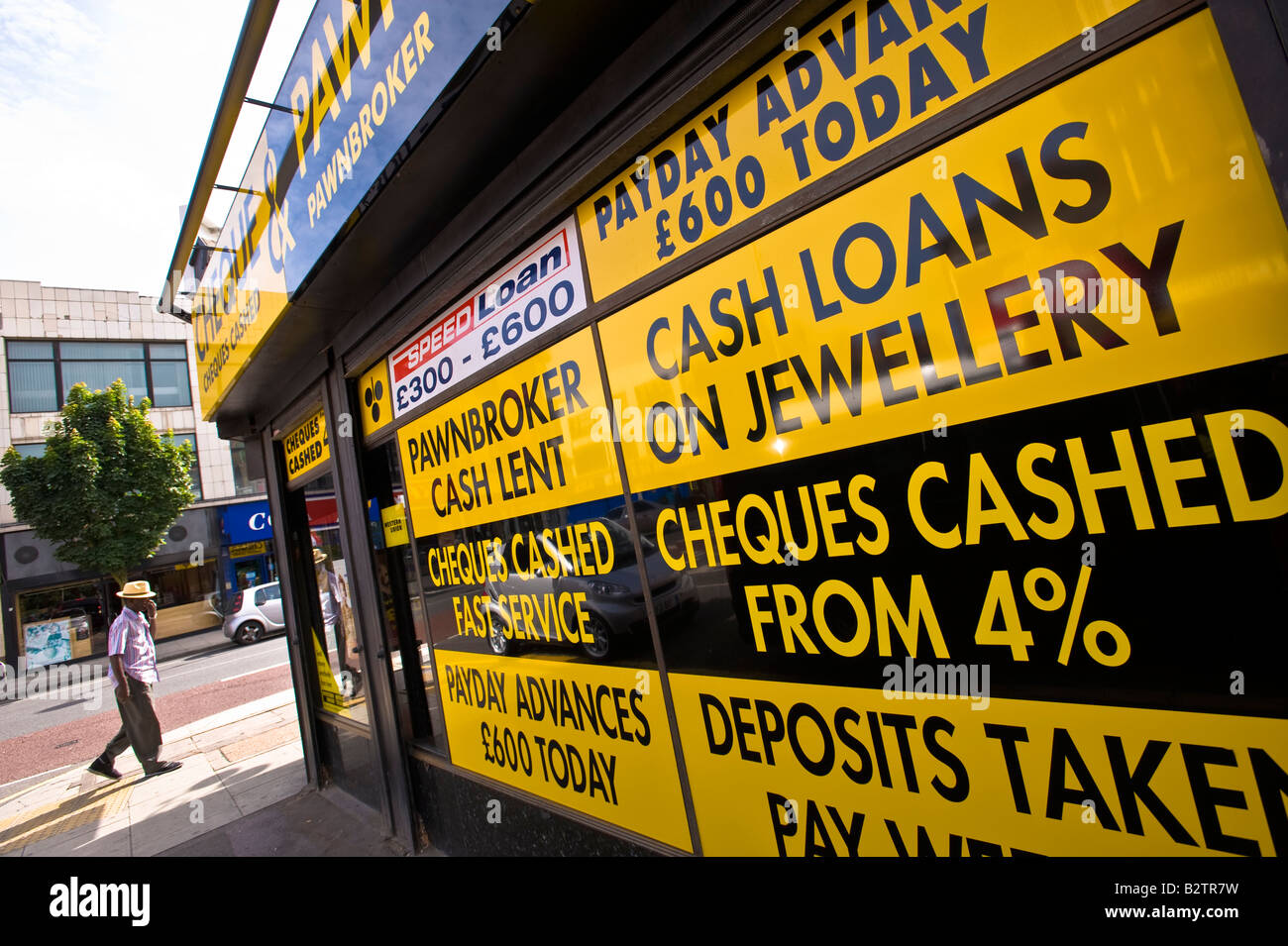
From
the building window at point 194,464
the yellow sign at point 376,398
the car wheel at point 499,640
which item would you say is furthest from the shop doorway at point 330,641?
the building window at point 194,464

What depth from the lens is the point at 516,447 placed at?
308 cm

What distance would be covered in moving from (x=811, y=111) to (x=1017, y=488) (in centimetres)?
130

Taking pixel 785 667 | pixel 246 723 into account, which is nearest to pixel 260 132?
pixel 785 667

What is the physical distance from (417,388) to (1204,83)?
3.61m

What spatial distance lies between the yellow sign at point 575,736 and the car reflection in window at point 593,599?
0.13 metres

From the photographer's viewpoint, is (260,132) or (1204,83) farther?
(260,132)

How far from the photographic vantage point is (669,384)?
232 cm

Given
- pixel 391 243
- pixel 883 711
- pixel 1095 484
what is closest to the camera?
pixel 1095 484

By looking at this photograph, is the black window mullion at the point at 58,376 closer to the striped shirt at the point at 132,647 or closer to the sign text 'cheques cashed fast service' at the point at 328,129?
the striped shirt at the point at 132,647

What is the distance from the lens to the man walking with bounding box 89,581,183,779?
6.50 meters

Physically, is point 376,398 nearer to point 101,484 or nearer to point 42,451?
point 101,484

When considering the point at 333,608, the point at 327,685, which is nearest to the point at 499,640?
the point at 333,608

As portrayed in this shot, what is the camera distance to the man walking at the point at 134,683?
6.50m
